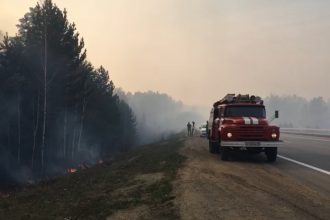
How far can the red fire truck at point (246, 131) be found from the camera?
19250mm

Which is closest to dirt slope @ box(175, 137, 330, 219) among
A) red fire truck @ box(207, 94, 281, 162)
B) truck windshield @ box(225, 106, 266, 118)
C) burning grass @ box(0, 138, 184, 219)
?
burning grass @ box(0, 138, 184, 219)

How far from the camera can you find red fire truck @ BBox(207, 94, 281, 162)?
19.2 metres

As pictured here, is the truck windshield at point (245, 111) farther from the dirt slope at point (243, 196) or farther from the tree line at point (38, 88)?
the tree line at point (38, 88)

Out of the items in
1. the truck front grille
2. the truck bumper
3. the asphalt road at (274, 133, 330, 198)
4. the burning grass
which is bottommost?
the burning grass

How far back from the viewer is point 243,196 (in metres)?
10.8

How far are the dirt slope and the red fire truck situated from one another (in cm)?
323

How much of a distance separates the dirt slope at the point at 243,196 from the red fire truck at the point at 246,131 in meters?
3.23

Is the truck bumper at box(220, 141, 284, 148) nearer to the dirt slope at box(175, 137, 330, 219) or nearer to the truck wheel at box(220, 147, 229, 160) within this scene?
the truck wheel at box(220, 147, 229, 160)

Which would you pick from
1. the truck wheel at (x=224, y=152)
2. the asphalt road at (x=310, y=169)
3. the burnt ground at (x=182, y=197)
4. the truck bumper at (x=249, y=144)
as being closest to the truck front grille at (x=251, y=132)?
the truck bumper at (x=249, y=144)

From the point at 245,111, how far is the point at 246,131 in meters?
1.47

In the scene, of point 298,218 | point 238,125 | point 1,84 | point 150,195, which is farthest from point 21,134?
point 298,218

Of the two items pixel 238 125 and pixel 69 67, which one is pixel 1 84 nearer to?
pixel 69 67

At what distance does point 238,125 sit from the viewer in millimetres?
19359

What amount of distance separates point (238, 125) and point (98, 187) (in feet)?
24.2
